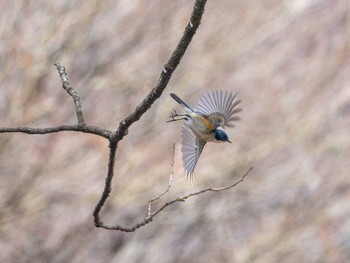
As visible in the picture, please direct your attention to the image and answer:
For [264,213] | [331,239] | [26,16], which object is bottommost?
[331,239]

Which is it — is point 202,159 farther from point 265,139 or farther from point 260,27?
point 260,27

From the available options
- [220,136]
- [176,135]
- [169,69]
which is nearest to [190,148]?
[220,136]

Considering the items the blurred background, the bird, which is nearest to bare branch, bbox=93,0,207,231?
the bird

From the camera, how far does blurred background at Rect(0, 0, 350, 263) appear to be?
9.83 feet

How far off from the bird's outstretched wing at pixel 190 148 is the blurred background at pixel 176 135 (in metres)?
1.62

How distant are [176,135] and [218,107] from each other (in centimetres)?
204

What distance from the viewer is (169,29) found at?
363cm

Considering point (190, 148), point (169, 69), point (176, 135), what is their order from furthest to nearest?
1. point (176, 135)
2. point (190, 148)
3. point (169, 69)

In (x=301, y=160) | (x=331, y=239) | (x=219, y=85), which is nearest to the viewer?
(x=331, y=239)

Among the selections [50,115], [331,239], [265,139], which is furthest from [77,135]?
[331,239]

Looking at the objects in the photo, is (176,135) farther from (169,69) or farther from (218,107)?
(169,69)

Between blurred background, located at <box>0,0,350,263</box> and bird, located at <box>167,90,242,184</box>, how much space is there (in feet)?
5.38

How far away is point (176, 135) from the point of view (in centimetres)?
333

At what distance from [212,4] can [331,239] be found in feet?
4.87
